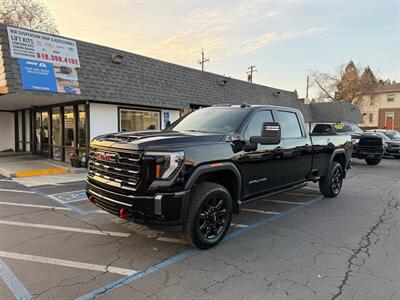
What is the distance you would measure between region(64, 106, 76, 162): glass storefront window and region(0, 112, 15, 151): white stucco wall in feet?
20.6

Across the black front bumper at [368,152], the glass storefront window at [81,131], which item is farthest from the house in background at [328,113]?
the glass storefront window at [81,131]

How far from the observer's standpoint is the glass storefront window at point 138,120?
1238cm

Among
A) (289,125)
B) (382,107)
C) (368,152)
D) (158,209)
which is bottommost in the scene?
(368,152)

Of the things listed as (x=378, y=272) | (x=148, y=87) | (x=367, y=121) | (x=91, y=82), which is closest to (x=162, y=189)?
(x=378, y=272)

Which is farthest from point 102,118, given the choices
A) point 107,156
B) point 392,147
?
point 392,147

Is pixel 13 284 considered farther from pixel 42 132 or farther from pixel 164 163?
pixel 42 132

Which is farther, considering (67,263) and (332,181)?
(332,181)

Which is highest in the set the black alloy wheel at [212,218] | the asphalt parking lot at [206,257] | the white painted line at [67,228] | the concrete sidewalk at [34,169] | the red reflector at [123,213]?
the red reflector at [123,213]

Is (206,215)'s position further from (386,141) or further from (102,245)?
(386,141)

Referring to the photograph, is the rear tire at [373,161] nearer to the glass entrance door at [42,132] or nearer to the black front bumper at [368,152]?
the black front bumper at [368,152]

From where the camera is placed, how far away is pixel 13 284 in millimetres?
3109

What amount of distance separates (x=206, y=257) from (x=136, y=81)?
9.79m

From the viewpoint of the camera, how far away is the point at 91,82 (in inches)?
420

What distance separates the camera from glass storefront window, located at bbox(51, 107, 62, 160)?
A: 1274 cm
